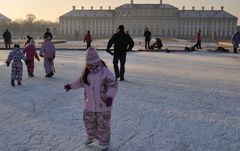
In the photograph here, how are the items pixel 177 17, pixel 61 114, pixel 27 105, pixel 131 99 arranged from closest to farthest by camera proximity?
1. pixel 61 114
2. pixel 27 105
3. pixel 131 99
4. pixel 177 17

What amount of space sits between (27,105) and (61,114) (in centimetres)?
110

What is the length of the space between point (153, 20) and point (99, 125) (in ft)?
355

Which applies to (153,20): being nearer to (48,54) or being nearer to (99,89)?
(48,54)

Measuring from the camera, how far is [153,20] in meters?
112

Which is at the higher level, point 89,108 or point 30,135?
point 89,108

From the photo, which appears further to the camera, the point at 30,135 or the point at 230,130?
the point at 230,130

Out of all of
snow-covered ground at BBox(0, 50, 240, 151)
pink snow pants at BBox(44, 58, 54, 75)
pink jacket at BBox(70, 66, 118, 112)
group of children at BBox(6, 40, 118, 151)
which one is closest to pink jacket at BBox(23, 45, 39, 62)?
pink snow pants at BBox(44, 58, 54, 75)

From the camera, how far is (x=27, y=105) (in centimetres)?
782

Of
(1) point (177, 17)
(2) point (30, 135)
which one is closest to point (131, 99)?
(2) point (30, 135)

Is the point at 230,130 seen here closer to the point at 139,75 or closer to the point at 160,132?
the point at 160,132

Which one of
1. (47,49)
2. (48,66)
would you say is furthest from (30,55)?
(48,66)

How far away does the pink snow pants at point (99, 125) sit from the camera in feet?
16.7

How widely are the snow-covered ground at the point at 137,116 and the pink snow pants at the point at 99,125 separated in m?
0.20

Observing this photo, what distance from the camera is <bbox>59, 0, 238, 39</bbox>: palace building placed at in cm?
11156
